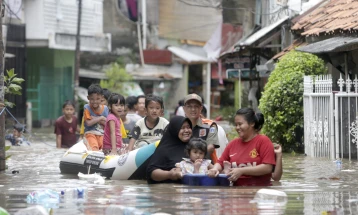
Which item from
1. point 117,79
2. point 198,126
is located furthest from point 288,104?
point 117,79

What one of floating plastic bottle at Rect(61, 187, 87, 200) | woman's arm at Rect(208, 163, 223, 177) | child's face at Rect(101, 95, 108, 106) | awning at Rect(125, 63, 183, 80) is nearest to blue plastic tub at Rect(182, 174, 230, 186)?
woman's arm at Rect(208, 163, 223, 177)

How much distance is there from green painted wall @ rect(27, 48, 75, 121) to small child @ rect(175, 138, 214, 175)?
1267 inches

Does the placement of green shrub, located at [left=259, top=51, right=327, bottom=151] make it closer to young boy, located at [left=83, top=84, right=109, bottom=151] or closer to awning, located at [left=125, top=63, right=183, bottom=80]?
young boy, located at [left=83, top=84, right=109, bottom=151]

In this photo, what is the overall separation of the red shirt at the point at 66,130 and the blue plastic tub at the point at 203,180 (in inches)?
368

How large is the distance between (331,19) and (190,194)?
10.6 metres

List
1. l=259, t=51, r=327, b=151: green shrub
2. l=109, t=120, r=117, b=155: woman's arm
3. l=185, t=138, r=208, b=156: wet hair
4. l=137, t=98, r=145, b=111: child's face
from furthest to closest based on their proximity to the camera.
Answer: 1. l=259, t=51, r=327, b=151: green shrub
2. l=137, t=98, r=145, b=111: child's face
3. l=109, t=120, r=117, b=155: woman's arm
4. l=185, t=138, r=208, b=156: wet hair

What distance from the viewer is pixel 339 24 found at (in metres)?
20.3

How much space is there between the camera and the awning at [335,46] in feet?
59.7

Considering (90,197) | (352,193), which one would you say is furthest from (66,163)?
(352,193)

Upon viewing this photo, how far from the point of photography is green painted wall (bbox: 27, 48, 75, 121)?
44.8m

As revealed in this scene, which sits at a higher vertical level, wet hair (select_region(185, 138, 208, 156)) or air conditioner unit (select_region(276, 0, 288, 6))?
air conditioner unit (select_region(276, 0, 288, 6))

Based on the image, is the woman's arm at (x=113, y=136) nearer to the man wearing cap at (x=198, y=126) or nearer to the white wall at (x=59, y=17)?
the man wearing cap at (x=198, y=126)

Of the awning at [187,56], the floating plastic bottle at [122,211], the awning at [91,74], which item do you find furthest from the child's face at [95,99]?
the awning at [187,56]

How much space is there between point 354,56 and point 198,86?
32.6 m
